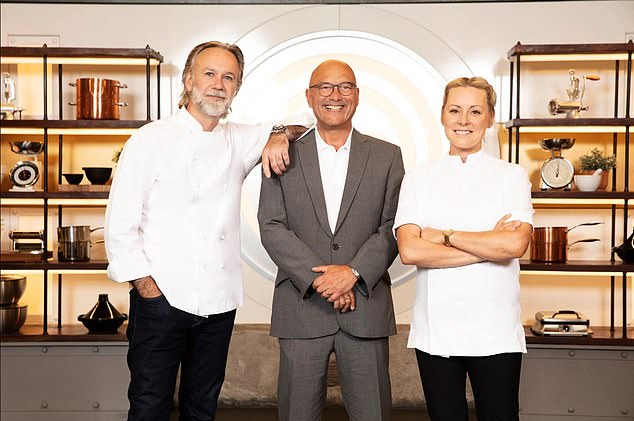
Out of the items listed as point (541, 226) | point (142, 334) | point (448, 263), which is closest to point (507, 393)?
point (448, 263)

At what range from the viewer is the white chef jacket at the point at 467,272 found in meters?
2.39

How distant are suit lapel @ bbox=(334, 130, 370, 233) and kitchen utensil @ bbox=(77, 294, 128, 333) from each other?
76.1 inches

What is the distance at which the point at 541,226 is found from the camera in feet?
14.8

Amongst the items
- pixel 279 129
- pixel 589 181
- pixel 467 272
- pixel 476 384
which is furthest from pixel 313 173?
pixel 589 181

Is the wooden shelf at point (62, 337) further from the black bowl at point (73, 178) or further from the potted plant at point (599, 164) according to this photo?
the potted plant at point (599, 164)

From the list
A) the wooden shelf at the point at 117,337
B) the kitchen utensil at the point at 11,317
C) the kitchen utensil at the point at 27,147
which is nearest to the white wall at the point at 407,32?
the wooden shelf at the point at 117,337

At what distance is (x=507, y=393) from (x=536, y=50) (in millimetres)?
2360

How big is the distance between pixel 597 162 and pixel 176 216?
2.60 meters

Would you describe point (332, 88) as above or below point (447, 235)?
above

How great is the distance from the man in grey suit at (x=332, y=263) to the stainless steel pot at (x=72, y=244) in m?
1.83

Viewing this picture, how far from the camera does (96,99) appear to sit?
170 inches

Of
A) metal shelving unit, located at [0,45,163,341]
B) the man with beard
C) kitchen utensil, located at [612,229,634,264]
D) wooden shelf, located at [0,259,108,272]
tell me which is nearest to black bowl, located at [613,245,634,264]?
kitchen utensil, located at [612,229,634,264]

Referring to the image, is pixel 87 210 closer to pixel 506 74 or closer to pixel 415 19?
pixel 415 19

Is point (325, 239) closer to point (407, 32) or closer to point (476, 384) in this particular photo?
point (476, 384)
